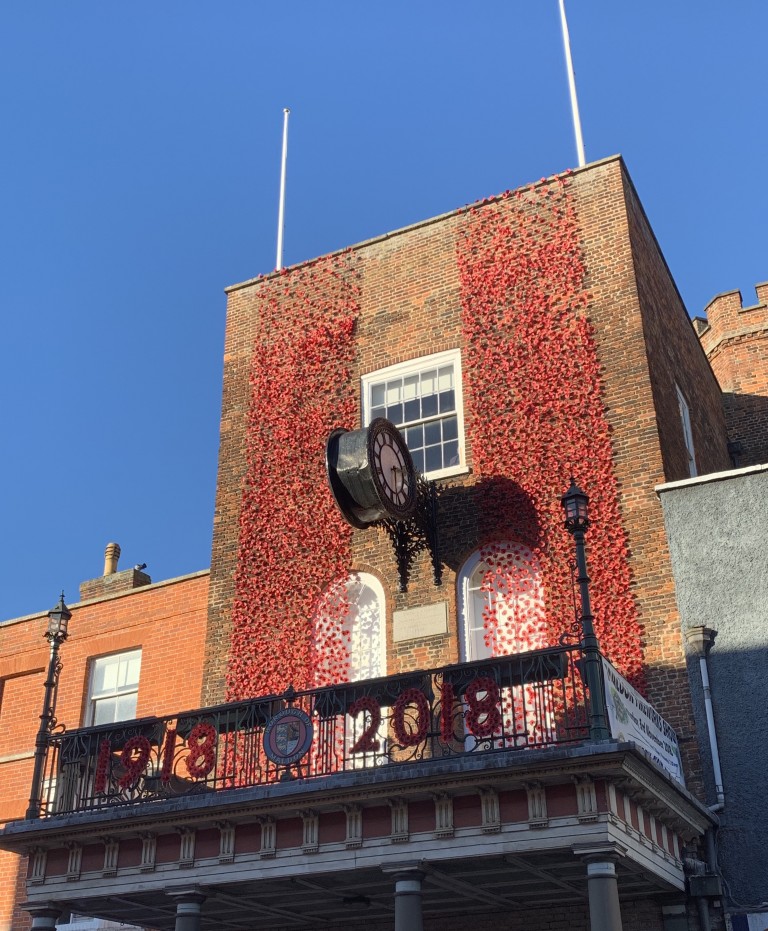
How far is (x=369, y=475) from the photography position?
51.1ft

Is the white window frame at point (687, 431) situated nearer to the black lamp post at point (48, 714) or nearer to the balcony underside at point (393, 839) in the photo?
the balcony underside at point (393, 839)

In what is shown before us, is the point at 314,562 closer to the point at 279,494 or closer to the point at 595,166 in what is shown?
the point at 279,494

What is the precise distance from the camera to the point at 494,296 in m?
18.7

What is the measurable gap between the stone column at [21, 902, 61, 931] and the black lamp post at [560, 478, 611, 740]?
24.1 feet

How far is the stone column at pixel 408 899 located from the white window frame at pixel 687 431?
9399 millimetres

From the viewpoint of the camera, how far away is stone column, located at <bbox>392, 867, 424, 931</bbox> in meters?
11.9

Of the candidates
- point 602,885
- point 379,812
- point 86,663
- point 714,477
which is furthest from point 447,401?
point 602,885

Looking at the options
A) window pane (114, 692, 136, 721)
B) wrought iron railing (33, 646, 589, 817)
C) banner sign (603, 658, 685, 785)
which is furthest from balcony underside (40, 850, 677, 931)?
window pane (114, 692, 136, 721)

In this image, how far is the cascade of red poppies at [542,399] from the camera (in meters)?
15.9

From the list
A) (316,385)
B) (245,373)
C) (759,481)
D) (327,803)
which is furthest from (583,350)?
(327,803)

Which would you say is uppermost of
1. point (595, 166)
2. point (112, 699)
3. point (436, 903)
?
point (595, 166)

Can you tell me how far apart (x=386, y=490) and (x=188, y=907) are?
238 inches

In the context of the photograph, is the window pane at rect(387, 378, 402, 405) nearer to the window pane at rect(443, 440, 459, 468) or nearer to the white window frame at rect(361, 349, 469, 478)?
the white window frame at rect(361, 349, 469, 478)

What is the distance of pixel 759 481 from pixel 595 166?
6.38m
